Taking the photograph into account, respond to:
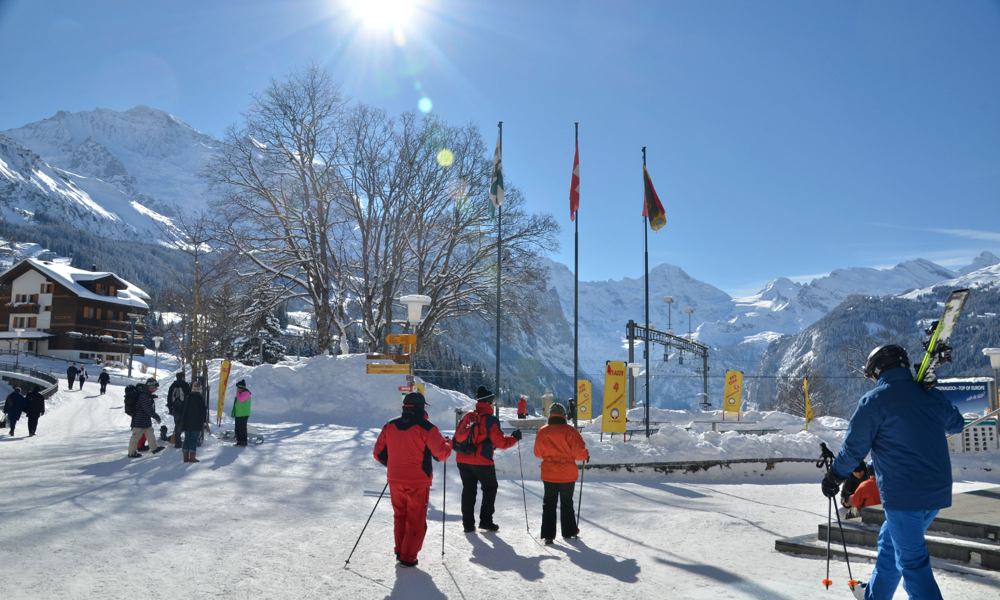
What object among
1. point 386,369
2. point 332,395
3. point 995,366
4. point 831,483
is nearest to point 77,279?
point 332,395

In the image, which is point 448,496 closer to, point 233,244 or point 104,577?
point 104,577

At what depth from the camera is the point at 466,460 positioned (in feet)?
26.4

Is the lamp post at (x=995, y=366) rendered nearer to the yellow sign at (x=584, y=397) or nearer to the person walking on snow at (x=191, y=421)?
the yellow sign at (x=584, y=397)

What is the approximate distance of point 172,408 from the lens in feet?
49.8

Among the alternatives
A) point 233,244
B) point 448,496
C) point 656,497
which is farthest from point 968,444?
point 233,244

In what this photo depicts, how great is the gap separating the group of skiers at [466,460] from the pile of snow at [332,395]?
50.0ft

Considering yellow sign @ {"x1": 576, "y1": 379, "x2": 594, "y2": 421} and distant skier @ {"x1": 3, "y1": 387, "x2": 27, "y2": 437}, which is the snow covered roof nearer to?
distant skier @ {"x1": 3, "y1": 387, "x2": 27, "y2": 437}

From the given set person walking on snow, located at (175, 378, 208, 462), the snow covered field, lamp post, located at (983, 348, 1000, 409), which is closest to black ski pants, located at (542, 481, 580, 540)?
the snow covered field

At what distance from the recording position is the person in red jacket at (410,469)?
21.2 feet

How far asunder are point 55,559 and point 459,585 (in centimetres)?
355

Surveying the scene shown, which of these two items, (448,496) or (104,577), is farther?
(448,496)

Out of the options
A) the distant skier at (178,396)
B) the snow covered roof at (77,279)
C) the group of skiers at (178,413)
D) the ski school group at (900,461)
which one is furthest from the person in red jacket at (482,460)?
the snow covered roof at (77,279)

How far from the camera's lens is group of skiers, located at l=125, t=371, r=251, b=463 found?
13.8 meters

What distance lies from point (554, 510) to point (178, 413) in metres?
10.6
